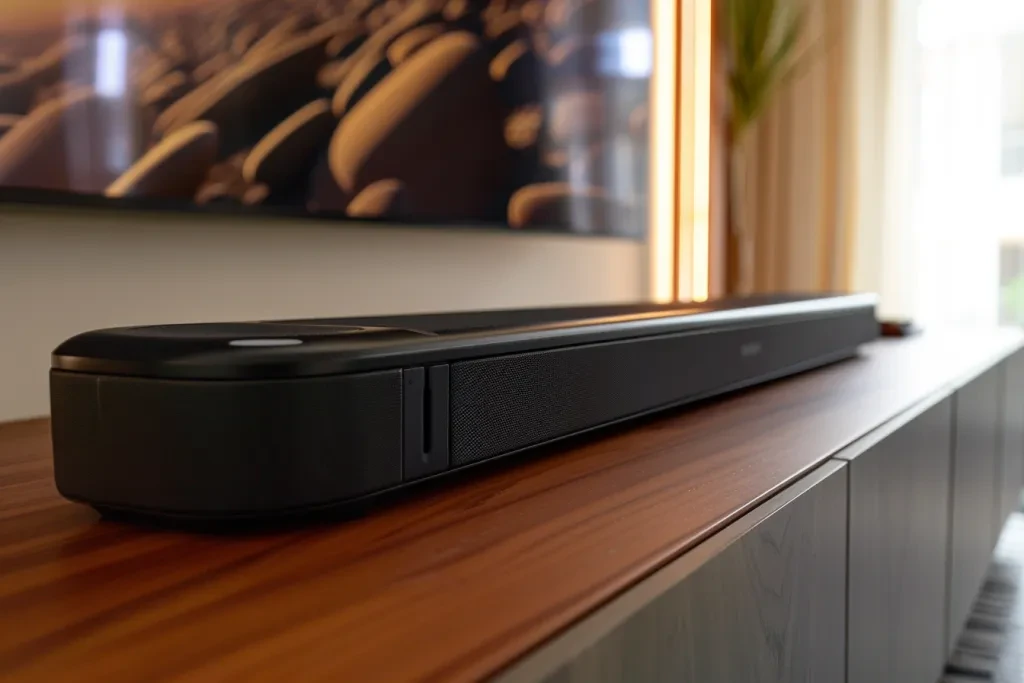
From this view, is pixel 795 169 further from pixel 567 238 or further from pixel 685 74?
pixel 567 238

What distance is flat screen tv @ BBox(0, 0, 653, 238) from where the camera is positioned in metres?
0.87

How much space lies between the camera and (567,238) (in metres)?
1.70

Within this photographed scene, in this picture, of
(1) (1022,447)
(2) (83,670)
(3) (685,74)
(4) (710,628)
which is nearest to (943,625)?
(4) (710,628)

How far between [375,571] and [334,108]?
854mm

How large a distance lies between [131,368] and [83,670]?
18cm

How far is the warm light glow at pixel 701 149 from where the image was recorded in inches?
96.6

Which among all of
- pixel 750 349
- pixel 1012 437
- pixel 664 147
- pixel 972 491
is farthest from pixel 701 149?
pixel 750 349

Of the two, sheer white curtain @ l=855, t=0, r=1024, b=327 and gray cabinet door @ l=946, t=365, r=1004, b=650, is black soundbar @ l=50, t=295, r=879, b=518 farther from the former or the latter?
sheer white curtain @ l=855, t=0, r=1024, b=327

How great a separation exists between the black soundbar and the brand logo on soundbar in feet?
1.23

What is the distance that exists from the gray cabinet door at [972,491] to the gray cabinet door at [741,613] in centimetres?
52

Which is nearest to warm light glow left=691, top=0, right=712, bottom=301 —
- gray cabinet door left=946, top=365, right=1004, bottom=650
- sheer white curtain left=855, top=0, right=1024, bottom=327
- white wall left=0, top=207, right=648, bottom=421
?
sheer white curtain left=855, top=0, right=1024, bottom=327

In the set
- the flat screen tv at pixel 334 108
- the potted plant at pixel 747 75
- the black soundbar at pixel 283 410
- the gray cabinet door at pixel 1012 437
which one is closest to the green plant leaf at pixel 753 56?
the potted plant at pixel 747 75

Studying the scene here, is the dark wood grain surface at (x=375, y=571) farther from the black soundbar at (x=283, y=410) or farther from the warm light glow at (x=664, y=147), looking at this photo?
the warm light glow at (x=664, y=147)

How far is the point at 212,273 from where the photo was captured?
42.6 inches
